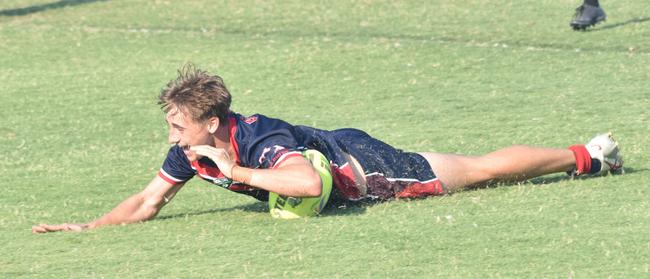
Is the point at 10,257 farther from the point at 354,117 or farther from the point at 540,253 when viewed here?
the point at 354,117

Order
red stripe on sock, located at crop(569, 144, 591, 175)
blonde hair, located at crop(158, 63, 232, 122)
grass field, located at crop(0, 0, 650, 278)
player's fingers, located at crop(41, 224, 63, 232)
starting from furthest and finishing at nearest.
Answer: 1. red stripe on sock, located at crop(569, 144, 591, 175)
2. player's fingers, located at crop(41, 224, 63, 232)
3. blonde hair, located at crop(158, 63, 232, 122)
4. grass field, located at crop(0, 0, 650, 278)

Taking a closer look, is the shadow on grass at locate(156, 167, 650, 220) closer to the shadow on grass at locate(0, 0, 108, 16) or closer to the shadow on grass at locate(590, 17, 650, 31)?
the shadow on grass at locate(590, 17, 650, 31)

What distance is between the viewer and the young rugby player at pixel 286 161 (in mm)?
6211

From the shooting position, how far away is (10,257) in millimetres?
6051

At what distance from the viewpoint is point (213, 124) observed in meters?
6.33

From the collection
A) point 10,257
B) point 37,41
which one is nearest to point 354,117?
point 10,257

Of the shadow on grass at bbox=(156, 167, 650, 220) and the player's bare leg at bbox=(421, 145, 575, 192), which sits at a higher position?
the player's bare leg at bbox=(421, 145, 575, 192)

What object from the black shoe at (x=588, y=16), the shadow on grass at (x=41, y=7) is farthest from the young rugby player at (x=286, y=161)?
the shadow on grass at (x=41, y=7)

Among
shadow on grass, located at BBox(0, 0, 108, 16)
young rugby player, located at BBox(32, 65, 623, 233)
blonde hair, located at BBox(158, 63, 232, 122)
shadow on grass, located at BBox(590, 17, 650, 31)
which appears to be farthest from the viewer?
shadow on grass, located at BBox(0, 0, 108, 16)

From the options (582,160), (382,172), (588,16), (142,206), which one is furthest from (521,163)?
(588,16)

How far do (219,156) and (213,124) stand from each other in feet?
0.76

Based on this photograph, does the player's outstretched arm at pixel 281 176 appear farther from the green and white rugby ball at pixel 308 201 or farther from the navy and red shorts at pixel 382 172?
the navy and red shorts at pixel 382 172

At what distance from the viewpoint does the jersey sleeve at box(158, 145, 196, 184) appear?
6.61m

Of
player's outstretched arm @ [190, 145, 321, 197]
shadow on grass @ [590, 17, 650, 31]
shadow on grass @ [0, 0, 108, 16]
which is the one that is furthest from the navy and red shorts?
shadow on grass @ [0, 0, 108, 16]
